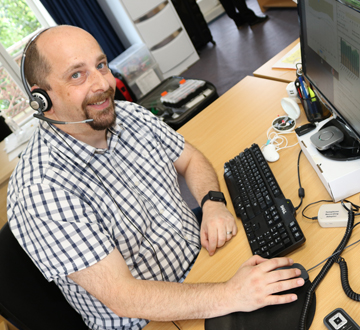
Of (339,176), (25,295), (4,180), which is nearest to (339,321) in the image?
(339,176)

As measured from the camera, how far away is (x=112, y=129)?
1184 millimetres

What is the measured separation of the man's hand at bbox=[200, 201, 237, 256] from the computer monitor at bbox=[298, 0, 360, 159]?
37cm

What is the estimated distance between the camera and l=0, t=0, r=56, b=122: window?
11.1ft

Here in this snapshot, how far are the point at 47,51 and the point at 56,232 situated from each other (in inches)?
21.1

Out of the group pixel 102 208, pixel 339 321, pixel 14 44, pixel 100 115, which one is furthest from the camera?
pixel 14 44

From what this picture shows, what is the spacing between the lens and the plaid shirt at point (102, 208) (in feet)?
2.88

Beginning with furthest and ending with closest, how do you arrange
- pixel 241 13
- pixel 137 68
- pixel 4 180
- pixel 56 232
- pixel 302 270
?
pixel 241 13 → pixel 137 68 → pixel 4 180 → pixel 56 232 → pixel 302 270

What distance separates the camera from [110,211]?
1008mm

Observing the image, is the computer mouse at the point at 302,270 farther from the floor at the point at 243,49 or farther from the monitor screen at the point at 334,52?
the floor at the point at 243,49

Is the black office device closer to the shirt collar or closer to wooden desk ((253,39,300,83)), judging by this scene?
the shirt collar

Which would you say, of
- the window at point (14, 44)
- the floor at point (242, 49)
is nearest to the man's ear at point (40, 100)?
the floor at point (242, 49)

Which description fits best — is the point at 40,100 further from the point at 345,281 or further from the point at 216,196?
the point at 345,281

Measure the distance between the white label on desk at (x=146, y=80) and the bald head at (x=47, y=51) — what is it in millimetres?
2538

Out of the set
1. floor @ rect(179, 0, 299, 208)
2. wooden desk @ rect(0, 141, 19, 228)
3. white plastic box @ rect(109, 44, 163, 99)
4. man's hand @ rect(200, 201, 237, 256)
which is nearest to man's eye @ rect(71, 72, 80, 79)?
man's hand @ rect(200, 201, 237, 256)
